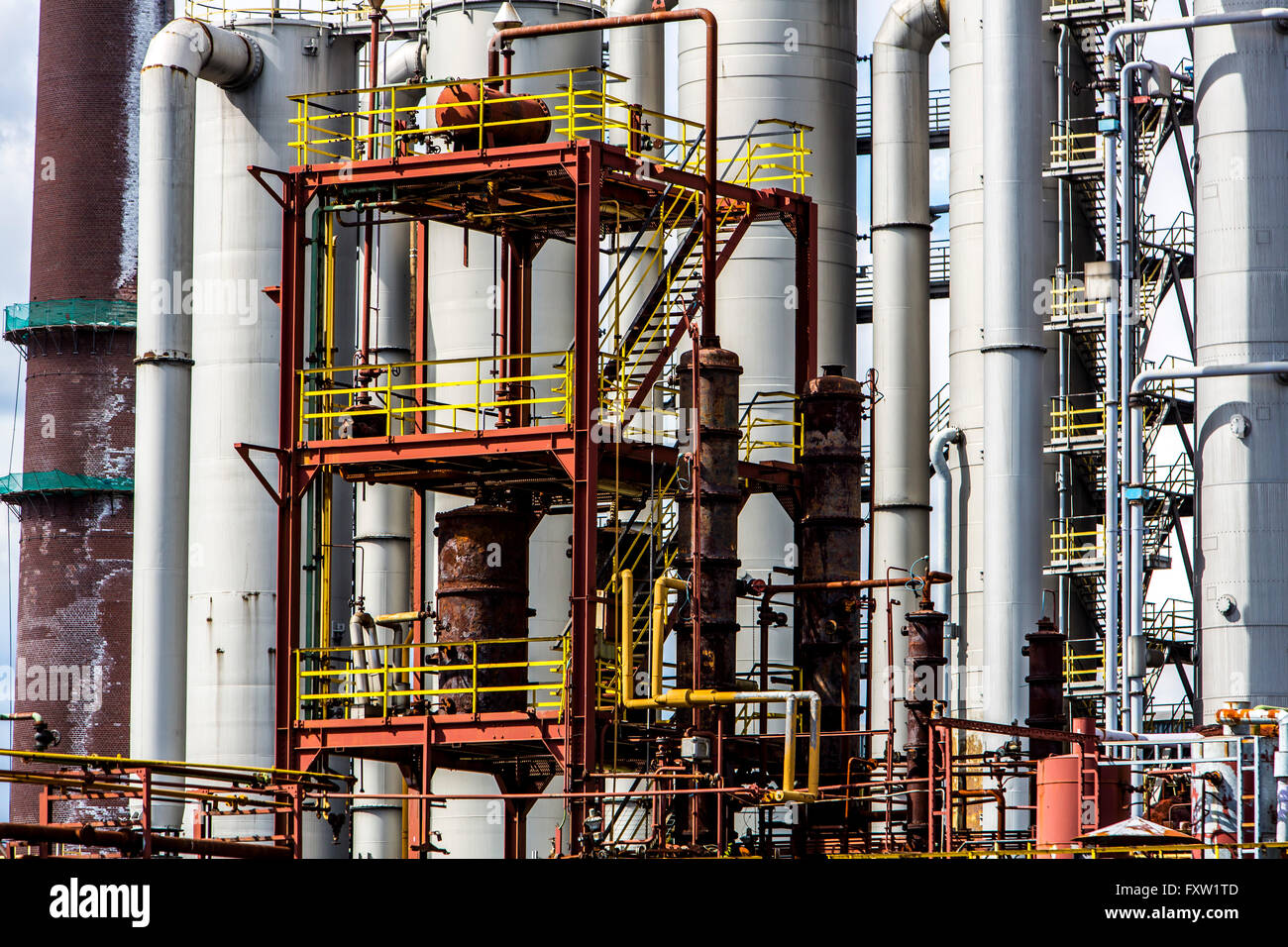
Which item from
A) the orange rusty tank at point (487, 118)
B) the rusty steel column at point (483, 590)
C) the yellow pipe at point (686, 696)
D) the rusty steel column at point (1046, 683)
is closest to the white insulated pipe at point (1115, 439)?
the rusty steel column at point (1046, 683)

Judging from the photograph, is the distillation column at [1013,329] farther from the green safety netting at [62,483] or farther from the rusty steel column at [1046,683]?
the green safety netting at [62,483]

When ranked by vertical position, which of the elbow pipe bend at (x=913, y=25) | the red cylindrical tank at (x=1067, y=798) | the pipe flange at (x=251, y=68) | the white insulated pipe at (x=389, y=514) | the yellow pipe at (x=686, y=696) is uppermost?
the elbow pipe bend at (x=913, y=25)

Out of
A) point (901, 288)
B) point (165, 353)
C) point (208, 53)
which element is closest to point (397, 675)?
point (165, 353)

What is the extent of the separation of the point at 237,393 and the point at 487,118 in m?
12.8

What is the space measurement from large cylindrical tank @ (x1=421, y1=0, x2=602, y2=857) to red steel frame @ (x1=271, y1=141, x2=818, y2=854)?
678 cm

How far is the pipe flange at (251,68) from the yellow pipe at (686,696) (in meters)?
18.6

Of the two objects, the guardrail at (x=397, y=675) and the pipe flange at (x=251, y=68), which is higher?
the pipe flange at (x=251, y=68)

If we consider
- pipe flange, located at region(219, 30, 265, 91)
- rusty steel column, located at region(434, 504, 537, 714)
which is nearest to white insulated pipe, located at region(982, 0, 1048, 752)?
rusty steel column, located at region(434, 504, 537, 714)

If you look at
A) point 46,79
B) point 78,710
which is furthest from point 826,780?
point 46,79

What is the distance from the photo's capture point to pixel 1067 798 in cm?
2422

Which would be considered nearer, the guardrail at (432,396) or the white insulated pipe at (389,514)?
the guardrail at (432,396)

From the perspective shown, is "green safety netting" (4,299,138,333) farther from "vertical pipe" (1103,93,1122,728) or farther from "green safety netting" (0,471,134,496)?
"vertical pipe" (1103,93,1122,728)

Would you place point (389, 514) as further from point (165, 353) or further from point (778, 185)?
point (778, 185)

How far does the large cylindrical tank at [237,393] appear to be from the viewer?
135 ft
